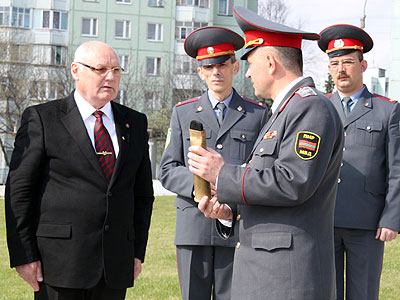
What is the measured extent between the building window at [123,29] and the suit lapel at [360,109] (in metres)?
44.1

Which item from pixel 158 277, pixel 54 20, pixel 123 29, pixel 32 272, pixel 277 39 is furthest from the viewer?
pixel 123 29

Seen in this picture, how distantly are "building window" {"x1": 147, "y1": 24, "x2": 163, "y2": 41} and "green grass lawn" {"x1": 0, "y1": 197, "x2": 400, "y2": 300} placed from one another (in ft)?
122

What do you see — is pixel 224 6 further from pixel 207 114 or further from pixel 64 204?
pixel 64 204

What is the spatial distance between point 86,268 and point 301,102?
177 centimetres

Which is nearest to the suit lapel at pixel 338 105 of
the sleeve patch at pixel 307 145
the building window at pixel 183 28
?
the sleeve patch at pixel 307 145

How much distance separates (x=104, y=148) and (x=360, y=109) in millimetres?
2259

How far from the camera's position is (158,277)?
28.6 feet

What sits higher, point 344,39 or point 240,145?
point 344,39

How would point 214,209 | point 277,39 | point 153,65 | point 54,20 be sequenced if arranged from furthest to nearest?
point 153,65, point 54,20, point 214,209, point 277,39

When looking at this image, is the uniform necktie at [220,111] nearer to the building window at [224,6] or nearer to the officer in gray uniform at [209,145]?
the officer in gray uniform at [209,145]

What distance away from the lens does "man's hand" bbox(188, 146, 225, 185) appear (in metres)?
3.50

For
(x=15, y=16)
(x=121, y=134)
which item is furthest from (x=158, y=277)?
(x=15, y=16)

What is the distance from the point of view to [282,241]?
11.3 feet

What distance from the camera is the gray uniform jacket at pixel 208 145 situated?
5.01m
